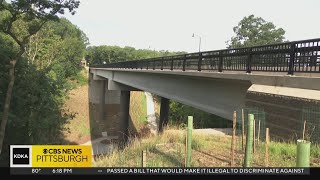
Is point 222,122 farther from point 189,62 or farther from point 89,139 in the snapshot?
point 189,62

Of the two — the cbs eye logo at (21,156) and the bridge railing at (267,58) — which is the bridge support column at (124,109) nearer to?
the bridge railing at (267,58)

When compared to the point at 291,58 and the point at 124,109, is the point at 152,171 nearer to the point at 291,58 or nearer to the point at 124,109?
the point at 291,58

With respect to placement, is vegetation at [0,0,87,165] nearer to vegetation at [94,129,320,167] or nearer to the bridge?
the bridge

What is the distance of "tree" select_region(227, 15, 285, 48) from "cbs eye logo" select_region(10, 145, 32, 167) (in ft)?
278

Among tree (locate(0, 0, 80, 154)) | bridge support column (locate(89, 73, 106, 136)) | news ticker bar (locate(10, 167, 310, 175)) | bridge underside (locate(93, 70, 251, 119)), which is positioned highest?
tree (locate(0, 0, 80, 154))

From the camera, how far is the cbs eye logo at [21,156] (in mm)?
6840

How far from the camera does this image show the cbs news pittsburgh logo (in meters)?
6.61

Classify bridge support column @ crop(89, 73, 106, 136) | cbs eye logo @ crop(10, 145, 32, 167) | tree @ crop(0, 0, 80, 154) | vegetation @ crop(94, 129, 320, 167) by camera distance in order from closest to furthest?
cbs eye logo @ crop(10, 145, 32, 167) → vegetation @ crop(94, 129, 320, 167) → tree @ crop(0, 0, 80, 154) → bridge support column @ crop(89, 73, 106, 136)

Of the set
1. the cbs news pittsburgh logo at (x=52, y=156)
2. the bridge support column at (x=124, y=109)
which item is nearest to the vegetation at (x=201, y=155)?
the cbs news pittsburgh logo at (x=52, y=156)

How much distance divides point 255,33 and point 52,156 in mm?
87915

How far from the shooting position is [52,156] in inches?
265

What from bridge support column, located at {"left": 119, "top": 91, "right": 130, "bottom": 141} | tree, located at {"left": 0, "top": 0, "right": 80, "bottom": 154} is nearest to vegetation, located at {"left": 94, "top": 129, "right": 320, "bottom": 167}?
tree, located at {"left": 0, "top": 0, "right": 80, "bottom": 154}

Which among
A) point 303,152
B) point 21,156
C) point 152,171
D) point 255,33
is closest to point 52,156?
point 21,156
